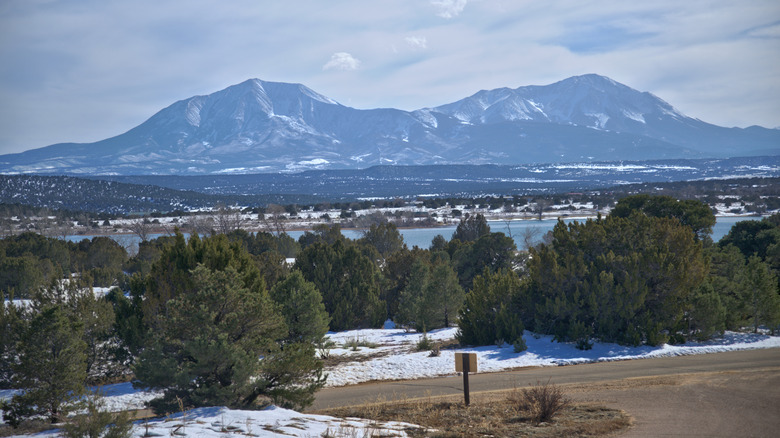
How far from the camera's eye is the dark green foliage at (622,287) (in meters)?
17.2

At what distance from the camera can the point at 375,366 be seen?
1542 cm

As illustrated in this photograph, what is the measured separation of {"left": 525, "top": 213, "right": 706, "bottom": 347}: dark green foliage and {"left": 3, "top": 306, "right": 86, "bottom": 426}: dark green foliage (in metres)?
11.6

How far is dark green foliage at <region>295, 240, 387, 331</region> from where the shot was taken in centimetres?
2369

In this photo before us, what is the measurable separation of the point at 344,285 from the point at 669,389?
580 inches

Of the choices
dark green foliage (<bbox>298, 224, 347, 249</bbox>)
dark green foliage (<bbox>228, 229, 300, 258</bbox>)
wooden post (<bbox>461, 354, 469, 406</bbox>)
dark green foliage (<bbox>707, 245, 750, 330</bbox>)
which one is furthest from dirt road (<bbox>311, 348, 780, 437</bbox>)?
dark green foliage (<bbox>228, 229, 300, 258</bbox>)

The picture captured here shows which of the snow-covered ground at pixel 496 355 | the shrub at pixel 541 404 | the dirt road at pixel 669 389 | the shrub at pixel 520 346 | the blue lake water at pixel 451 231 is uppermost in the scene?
the shrub at pixel 541 404

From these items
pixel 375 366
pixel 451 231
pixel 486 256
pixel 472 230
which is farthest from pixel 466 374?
pixel 451 231

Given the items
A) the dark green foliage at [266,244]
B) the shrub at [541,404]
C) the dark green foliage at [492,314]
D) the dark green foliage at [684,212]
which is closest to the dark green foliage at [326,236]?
the dark green foliage at [266,244]

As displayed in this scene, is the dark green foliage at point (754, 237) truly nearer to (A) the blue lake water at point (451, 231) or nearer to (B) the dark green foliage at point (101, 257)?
(A) the blue lake water at point (451, 231)

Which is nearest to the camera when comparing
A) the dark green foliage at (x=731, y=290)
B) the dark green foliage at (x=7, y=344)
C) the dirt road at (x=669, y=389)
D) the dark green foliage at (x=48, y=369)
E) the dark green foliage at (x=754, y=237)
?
the dirt road at (x=669, y=389)

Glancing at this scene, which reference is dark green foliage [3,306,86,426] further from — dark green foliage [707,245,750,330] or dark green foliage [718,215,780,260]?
dark green foliage [718,215,780,260]

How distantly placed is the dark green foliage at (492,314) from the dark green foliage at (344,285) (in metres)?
5.52

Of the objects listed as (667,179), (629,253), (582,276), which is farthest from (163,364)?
(667,179)

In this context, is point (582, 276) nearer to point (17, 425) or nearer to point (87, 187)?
point (17, 425)
